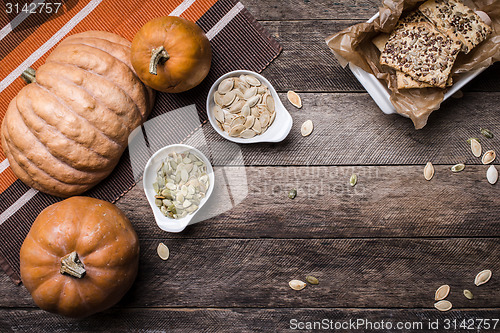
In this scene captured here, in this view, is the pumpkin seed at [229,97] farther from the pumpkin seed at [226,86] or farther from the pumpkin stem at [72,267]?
the pumpkin stem at [72,267]

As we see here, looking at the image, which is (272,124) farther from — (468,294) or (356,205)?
(468,294)

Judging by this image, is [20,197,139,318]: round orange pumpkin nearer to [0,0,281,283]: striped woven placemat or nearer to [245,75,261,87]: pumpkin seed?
[0,0,281,283]: striped woven placemat

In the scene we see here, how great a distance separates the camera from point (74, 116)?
1154mm

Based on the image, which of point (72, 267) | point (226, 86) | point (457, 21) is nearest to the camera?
point (72, 267)

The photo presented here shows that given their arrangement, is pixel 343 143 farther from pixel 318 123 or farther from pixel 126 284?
pixel 126 284

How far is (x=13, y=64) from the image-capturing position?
130cm

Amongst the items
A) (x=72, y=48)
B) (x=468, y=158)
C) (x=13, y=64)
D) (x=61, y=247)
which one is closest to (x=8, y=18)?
(x=13, y=64)

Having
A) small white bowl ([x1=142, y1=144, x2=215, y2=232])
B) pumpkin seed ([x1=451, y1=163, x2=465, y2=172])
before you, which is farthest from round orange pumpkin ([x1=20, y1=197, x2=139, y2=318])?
pumpkin seed ([x1=451, y1=163, x2=465, y2=172])

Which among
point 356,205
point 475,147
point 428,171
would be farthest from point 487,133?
point 356,205

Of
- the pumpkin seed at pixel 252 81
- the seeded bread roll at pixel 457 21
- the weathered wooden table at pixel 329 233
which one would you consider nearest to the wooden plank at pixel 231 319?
the weathered wooden table at pixel 329 233

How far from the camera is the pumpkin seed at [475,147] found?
1324 mm

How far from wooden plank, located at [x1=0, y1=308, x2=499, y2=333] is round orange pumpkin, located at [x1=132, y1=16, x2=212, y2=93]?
0.80m

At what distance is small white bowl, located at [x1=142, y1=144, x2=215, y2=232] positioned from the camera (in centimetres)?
123

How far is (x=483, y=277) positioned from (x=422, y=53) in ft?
2.64
